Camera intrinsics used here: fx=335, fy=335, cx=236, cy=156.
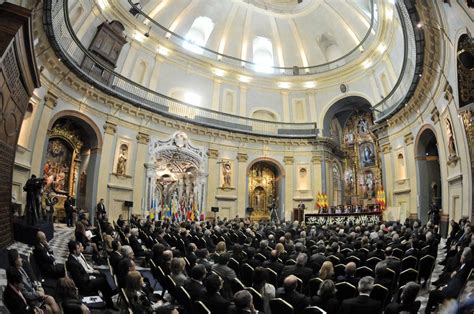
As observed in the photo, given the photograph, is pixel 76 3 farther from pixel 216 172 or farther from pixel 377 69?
pixel 377 69

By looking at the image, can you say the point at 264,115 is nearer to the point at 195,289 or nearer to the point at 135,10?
the point at 135,10

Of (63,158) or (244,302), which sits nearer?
(244,302)

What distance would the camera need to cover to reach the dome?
925 inches

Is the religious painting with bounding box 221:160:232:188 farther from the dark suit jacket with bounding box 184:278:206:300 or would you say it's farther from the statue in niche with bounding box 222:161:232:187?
the dark suit jacket with bounding box 184:278:206:300

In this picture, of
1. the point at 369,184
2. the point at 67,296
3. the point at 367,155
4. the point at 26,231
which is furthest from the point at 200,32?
the point at 67,296

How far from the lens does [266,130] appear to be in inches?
977

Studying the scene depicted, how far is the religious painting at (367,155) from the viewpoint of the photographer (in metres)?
24.8

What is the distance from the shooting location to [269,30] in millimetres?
27406

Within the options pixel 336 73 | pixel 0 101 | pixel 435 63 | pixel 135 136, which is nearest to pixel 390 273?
pixel 0 101

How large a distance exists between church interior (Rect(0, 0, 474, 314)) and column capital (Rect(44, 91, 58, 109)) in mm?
84

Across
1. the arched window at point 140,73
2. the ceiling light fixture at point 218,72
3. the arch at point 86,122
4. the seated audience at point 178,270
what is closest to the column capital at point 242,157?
the ceiling light fixture at point 218,72

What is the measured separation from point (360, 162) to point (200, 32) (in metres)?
15.9

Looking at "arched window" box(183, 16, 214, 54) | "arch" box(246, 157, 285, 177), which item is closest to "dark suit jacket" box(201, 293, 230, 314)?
"arch" box(246, 157, 285, 177)

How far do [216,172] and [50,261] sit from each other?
16551 mm
